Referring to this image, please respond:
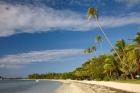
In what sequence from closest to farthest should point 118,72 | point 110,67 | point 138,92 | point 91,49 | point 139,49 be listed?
point 138,92
point 139,49
point 110,67
point 118,72
point 91,49

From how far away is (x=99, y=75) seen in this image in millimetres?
109625

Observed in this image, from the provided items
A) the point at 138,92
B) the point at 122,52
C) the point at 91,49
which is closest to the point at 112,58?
the point at 122,52

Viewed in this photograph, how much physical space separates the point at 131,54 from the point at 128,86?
968 inches

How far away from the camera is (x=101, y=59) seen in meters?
107

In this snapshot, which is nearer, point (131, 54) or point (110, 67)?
point (131, 54)

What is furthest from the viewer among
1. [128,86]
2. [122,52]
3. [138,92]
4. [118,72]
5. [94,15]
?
[118,72]

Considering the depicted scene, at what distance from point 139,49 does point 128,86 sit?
2285 centimetres

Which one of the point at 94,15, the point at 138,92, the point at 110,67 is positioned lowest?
the point at 138,92

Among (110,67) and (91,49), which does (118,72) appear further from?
(91,49)

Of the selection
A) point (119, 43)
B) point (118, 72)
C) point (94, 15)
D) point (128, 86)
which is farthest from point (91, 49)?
point (128, 86)

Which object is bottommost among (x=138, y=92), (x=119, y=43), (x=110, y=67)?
(x=138, y=92)

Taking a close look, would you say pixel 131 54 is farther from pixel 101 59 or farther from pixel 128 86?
pixel 101 59

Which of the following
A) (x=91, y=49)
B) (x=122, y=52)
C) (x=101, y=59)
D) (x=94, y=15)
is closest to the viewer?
(x=94, y=15)

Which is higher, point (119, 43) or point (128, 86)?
point (119, 43)
